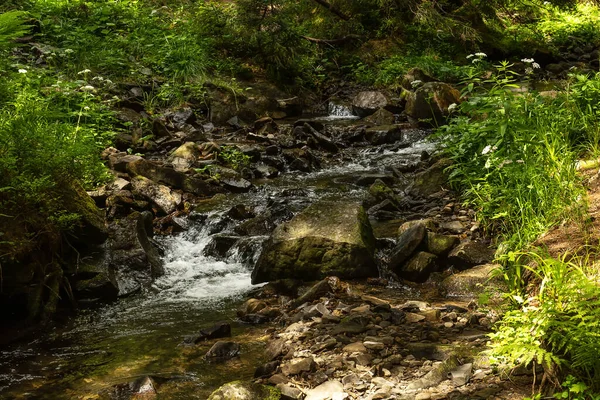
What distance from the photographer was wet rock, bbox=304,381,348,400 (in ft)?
11.5

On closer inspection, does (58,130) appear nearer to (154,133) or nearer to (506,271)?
(154,133)

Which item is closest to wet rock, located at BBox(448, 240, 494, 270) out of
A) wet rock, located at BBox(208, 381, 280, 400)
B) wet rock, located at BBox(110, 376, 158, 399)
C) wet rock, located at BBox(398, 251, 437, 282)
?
wet rock, located at BBox(398, 251, 437, 282)

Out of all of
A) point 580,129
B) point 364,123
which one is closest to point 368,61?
point 364,123

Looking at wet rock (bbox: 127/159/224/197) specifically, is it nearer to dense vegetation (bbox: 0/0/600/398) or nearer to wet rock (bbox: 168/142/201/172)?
wet rock (bbox: 168/142/201/172)

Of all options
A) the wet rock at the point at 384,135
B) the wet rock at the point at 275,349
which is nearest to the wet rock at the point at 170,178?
the wet rock at the point at 384,135

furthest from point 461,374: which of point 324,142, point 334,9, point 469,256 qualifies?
point 334,9

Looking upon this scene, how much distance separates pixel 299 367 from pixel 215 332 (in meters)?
1.10

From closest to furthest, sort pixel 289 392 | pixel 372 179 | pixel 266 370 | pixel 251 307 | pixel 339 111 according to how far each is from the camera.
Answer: pixel 289 392, pixel 266 370, pixel 251 307, pixel 372 179, pixel 339 111

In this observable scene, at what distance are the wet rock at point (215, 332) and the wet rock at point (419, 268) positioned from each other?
6.17ft

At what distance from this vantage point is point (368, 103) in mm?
12969

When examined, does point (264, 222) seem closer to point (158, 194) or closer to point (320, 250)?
point (158, 194)

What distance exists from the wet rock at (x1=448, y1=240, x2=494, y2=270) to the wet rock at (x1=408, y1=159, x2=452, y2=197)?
191cm

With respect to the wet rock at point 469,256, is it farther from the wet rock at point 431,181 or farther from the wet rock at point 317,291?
the wet rock at point 431,181

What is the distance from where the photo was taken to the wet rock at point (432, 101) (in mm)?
11812
